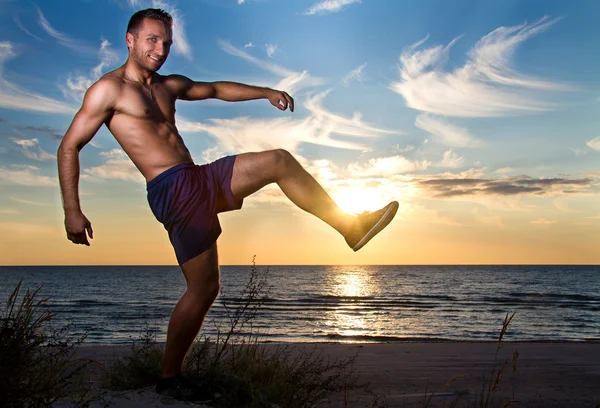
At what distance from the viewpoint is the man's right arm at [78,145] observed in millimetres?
2967

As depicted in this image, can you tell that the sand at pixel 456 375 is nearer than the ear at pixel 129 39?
No

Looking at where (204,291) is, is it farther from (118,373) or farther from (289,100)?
(118,373)

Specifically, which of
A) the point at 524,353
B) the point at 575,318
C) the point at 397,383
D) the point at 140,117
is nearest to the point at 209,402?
the point at 140,117

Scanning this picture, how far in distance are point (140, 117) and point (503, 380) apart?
6612 mm

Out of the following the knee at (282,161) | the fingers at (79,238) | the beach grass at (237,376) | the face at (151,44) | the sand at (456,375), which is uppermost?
the face at (151,44)

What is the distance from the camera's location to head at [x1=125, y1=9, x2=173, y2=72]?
10.3 ft

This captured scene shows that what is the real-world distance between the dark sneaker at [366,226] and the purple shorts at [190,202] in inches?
30.5

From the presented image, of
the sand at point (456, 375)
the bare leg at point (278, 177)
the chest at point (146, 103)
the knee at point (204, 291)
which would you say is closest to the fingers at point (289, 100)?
the bare leg at point (278, 177)

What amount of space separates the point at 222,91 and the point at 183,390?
6.46ft

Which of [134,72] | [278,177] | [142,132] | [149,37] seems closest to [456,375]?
[278,177]

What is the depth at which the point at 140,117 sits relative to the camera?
10.3ft

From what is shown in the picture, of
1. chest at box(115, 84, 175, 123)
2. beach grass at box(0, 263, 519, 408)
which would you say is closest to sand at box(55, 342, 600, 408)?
beach grass at box(0, 263, 519, 408)

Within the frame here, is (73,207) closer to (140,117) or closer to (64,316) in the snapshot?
(140,117)

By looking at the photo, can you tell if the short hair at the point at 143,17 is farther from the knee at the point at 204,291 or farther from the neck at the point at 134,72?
the knee at the point at 204,291
